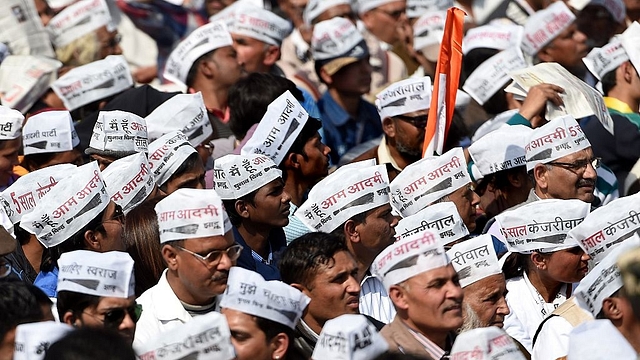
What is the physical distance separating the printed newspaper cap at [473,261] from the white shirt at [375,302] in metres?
0.43

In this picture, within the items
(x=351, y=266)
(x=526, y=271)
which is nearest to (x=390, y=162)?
(x=526, y=271)

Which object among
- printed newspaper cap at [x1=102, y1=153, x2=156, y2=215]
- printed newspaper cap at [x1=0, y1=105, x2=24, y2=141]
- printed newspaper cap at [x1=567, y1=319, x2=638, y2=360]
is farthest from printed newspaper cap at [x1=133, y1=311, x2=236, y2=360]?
printed newspaper cap at [x1=0, y1=105, x2=24, y2=141]

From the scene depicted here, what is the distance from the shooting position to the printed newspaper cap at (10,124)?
8.73m

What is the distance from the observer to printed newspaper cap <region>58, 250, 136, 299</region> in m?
6.50

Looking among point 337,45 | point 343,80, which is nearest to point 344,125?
point 343,80

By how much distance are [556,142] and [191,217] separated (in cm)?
262

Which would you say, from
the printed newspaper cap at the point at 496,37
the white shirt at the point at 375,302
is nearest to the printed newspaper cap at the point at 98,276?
the white shirt at the point at 375,302

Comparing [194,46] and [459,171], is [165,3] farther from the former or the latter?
[459,171]

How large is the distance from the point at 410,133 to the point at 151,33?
151 inches

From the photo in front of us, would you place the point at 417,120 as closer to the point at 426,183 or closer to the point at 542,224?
the point at 426,183

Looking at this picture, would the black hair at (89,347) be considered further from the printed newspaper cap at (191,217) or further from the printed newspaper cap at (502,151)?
the printed newspaper cap at (502,151)

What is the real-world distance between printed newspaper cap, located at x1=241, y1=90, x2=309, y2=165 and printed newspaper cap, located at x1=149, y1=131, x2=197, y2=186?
15.3 inches

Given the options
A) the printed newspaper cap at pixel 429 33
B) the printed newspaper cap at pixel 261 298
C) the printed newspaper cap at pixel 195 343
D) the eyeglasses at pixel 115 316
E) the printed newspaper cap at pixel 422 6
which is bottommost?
the printed newspaper cap at pixel 422 6

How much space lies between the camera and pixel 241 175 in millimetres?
8125
